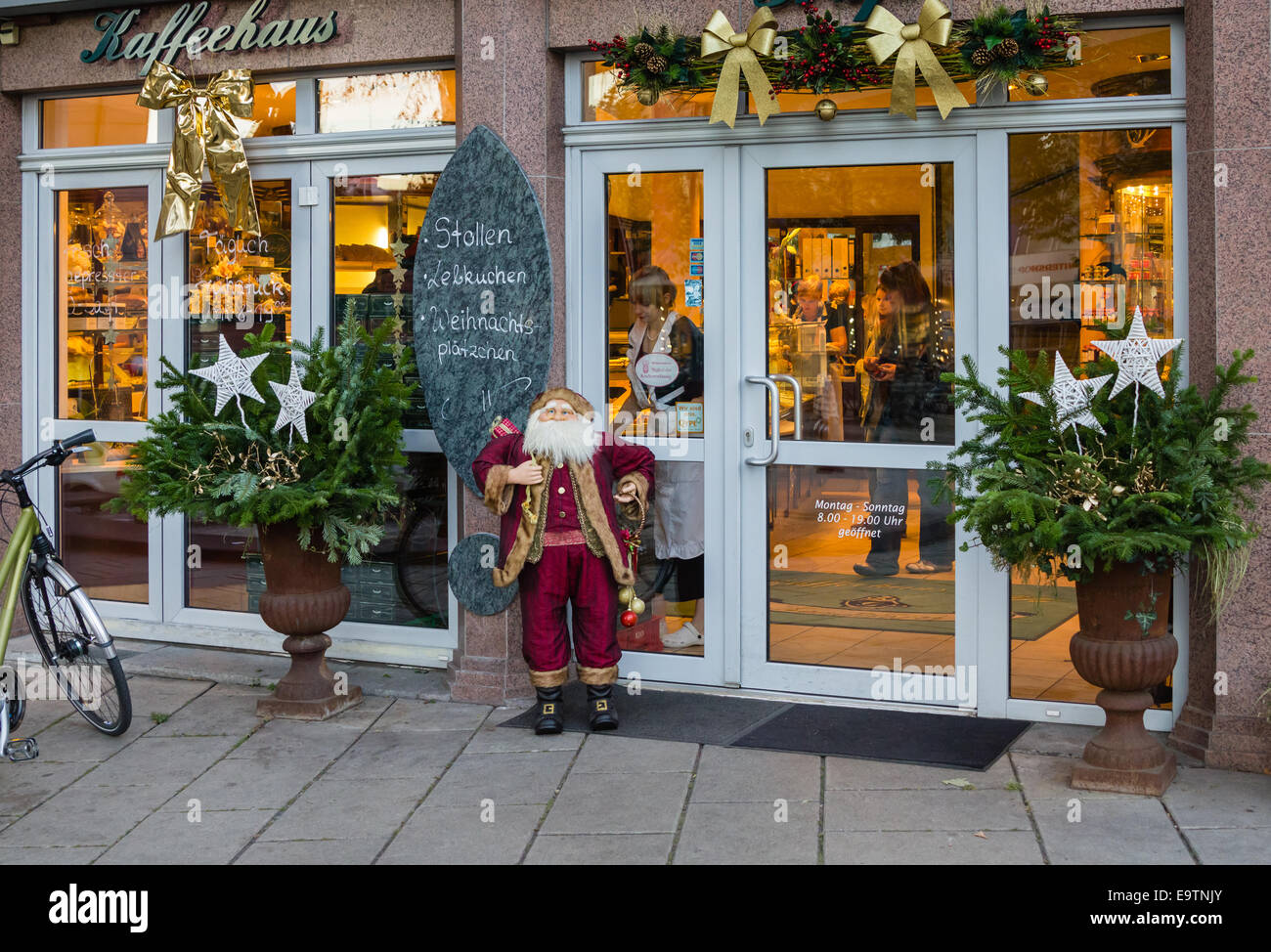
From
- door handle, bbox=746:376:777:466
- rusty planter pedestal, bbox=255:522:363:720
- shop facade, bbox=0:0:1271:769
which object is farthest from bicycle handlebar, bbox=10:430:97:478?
door handle, bbox=746:376:777:466

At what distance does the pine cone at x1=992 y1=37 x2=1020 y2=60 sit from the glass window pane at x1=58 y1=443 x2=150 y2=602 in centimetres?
488

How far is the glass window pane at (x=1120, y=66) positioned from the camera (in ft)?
18.2

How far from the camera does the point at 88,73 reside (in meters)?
7.23

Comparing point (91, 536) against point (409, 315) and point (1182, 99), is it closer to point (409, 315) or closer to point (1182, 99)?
point (409, 315)

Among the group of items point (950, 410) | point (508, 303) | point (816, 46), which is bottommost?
point (950, 410)

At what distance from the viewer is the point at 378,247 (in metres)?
6.89

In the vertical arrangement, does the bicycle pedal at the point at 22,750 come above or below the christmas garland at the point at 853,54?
below

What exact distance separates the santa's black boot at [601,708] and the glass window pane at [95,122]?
3.89m

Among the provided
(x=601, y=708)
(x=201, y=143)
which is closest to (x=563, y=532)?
(x=601, y=708)

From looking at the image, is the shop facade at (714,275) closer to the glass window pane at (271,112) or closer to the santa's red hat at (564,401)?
the glass window pane at (271,112)

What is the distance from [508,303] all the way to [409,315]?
84cm

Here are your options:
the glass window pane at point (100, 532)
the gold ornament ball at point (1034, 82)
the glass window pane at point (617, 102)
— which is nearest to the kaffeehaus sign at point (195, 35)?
the glass window pane at point (617, 102)

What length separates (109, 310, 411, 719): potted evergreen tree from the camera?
227 inches

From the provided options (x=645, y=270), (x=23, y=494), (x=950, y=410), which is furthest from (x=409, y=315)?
(x=950, y=410)
